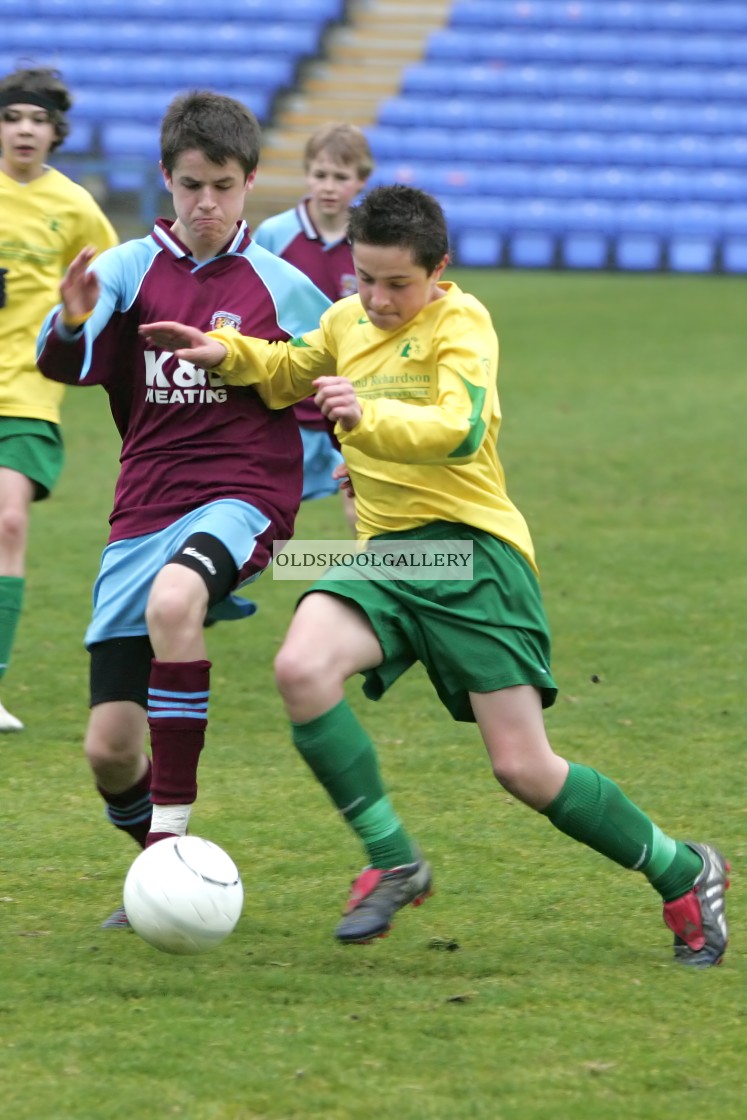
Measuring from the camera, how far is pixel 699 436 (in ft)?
36.6

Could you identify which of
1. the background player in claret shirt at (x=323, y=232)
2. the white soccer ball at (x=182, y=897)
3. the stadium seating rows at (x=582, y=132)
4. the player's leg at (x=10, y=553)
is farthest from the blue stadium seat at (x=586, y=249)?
the white soccer ball at (x=182, y=897)

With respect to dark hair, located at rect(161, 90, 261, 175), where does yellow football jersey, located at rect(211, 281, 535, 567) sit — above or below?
below

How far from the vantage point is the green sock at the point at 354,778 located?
137 inches

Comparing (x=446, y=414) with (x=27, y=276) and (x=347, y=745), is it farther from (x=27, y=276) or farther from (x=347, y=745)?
(x=27, y=276)

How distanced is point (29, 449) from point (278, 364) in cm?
192

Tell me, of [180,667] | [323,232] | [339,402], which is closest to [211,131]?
[339,402]

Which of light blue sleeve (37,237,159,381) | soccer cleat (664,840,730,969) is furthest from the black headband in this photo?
soccer cleat (664,840,730,969)

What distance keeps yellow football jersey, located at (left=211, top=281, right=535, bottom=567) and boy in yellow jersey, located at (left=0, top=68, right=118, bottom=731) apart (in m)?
1.85

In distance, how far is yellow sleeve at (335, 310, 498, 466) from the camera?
3.33 m

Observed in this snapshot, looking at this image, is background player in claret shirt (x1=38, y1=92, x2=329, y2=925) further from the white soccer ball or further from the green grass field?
the green grass field

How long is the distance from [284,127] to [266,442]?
20.0 metres

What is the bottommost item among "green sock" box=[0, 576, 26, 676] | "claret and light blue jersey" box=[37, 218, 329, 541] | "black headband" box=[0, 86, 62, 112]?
"green sock" box=[0, 576, 26, 676]

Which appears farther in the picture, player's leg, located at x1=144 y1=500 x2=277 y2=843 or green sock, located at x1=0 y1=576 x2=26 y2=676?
green sock, located at x1=0 y1=576 x2=26 y2=676

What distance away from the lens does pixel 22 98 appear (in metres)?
5.62
